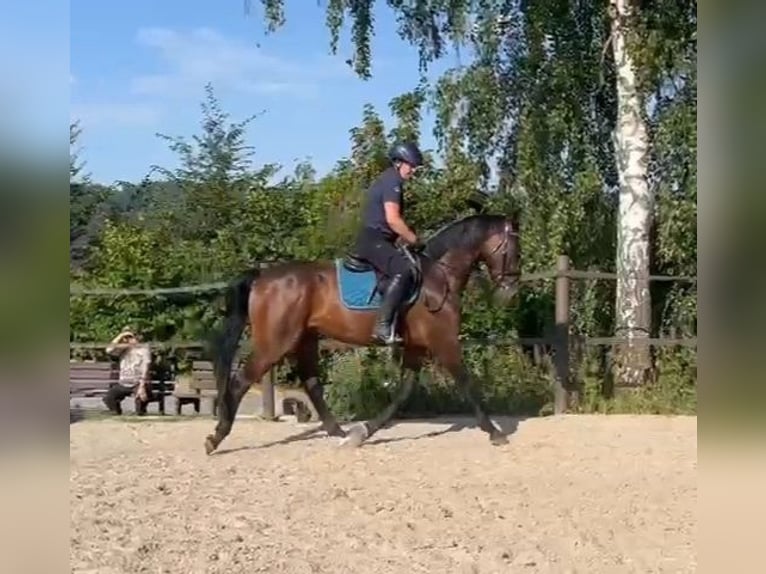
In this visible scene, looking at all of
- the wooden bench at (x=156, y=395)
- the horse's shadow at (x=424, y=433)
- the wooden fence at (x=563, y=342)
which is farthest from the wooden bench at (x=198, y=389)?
the horse's shadow at (x=424, y=433)

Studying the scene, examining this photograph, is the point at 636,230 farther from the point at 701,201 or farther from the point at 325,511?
the point at 701,201

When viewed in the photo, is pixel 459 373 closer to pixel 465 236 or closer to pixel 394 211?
pixel 465 236

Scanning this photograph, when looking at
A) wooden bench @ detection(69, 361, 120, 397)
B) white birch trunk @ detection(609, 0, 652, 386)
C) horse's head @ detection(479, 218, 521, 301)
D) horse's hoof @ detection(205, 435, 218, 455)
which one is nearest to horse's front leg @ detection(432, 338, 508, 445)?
horse's head @ detection(479, 218, 521, 301)

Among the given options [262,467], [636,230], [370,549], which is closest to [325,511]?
[370,549]

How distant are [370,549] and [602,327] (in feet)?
22.1

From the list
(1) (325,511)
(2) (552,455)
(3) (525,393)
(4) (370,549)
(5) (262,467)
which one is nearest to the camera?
(4) (370,549)

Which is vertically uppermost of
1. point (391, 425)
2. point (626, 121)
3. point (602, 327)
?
point (626, 121)

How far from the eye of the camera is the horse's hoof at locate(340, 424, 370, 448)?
23.6ft

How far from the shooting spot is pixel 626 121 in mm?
10055

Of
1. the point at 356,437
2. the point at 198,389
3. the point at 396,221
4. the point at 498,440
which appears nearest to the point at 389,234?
the point at 396,221

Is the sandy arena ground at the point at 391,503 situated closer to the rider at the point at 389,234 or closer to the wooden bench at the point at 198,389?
the rider at the point at 389,234

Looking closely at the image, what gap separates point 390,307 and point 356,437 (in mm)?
917

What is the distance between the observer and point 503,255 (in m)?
7.32
